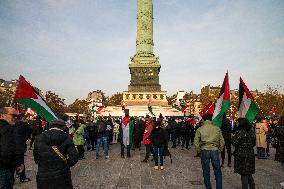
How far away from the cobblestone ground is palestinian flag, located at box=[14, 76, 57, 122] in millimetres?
3254

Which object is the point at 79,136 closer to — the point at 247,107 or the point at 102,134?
the point at 102,134

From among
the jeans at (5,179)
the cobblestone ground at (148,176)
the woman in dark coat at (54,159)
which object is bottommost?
the cobblestone ground at (148,176)

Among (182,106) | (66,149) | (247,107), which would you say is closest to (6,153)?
(66,149)

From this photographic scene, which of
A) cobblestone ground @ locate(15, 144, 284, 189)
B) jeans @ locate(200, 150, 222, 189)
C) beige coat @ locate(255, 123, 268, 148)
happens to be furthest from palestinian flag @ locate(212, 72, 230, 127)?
beige coat @ locate(255, 123, 268, 148)

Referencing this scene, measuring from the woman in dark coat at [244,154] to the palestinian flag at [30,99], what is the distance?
4094mm

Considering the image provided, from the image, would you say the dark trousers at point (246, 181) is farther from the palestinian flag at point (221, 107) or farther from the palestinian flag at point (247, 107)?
the palestinian flag at point (247, 107)

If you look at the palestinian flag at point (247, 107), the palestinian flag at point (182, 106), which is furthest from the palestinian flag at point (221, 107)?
the palestinian flag at point (182, 106)

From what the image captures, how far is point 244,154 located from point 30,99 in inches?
185

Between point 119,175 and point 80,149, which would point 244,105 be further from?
point 80,149

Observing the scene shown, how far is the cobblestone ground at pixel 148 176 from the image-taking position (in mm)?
9352

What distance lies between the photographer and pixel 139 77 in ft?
201

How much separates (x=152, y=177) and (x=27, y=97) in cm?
531

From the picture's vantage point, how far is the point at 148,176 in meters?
10.8

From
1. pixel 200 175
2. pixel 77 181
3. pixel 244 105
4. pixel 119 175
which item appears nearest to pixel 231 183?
pixel 200 175
